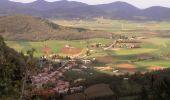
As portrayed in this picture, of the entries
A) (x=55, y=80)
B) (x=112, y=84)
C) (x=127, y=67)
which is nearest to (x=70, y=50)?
(x=127, y=67)

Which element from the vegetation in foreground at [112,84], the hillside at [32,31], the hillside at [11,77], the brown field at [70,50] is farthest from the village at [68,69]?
the hillside at [32,31]

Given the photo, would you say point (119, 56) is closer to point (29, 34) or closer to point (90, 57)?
point (90, 57)

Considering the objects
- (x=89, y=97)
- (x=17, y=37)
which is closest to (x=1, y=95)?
(x=89, y=97)

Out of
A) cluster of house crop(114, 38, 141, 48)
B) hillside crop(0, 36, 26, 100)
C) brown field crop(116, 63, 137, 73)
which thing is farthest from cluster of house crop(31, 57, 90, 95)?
cluster of house crop(114, 38, 141, 48)

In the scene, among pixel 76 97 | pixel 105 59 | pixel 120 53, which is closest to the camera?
pixel 76 97

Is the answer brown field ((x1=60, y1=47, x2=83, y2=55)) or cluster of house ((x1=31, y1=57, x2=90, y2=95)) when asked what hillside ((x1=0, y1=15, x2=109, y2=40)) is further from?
cluster of house ((x1=31, y1=57, x2=90, y2=95))

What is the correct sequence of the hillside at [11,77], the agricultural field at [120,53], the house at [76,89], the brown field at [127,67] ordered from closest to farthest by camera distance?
the hillside at [11,77], the house at [76,89], the brown field at [127,67], the agricultural field at [120,53]

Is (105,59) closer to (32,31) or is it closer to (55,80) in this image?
(55,80)

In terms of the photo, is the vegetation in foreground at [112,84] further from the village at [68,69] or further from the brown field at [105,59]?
the brown field at [105,59]
